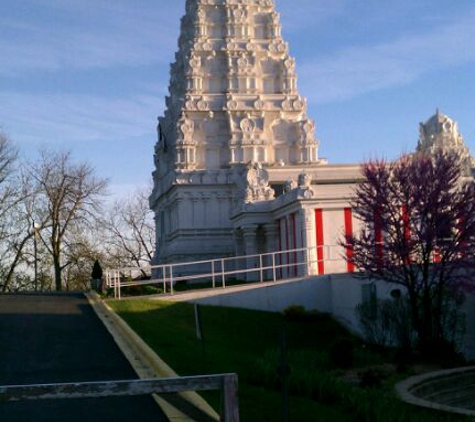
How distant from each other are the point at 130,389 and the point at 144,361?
343 inches

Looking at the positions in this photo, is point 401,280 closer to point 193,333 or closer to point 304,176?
point 193,333

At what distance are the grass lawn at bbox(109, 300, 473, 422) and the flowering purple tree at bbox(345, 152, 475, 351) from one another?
2.01 metres

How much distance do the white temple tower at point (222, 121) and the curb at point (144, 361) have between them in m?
27.8

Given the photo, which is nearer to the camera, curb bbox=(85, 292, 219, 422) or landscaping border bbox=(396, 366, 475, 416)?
curb bbox=(85, 292, 219, 422)

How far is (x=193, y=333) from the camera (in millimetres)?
23047

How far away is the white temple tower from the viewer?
169ft

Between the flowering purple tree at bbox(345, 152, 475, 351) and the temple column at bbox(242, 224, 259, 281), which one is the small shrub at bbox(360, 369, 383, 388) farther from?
the temple column at bbox(242, 224, 259, 281)

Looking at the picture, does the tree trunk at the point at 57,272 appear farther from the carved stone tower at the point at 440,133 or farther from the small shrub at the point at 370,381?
the small shrub at the point at 370,381

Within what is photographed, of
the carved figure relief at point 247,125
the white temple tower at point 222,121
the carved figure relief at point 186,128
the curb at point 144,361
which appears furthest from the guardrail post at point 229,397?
the carved figure relief at point 247,125

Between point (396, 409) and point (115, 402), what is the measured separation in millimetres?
4046

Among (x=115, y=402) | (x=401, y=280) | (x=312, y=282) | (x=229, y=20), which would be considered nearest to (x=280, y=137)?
(x=229, y=20)

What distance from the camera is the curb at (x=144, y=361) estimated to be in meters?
10.1

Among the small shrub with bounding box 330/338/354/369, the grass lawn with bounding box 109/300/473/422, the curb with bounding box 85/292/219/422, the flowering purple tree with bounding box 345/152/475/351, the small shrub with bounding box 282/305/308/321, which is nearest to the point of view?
the curb with bounding box 85/292/219/422

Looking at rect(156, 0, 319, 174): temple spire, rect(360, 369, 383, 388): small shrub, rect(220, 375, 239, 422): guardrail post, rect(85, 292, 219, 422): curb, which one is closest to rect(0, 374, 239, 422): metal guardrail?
rect(220, 375, 239, 422): guardrail post
